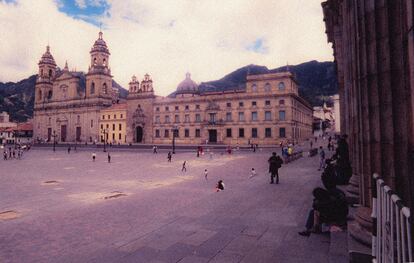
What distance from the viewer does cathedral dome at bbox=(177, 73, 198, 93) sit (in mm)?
66312

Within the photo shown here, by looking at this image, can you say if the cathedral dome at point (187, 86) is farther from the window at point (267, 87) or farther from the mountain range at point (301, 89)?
the mountain range at point (301, 89)

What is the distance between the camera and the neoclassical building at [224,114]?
167 feet

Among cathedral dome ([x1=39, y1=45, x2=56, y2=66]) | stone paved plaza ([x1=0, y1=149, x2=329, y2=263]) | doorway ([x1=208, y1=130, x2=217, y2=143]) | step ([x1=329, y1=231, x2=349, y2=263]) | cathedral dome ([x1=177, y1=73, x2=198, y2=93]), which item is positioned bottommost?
stone paved plaza ([x1=0, y1=149, x2=329, y2=263])

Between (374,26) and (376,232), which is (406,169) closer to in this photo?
(376,232)

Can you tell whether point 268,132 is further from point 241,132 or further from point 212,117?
point 212,117

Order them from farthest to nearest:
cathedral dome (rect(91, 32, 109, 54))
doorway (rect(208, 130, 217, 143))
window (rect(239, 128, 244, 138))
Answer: cathedral dome (rect(91, 32, 109, 54)) → doorway (rect(208, 130, 217, 143)) → window (rect(239, 128, 244, 138))

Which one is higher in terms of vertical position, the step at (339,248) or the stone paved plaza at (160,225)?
the step at (339,248)

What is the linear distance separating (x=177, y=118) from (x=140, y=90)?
12905mm

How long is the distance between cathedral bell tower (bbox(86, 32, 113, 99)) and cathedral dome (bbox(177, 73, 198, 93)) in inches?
881

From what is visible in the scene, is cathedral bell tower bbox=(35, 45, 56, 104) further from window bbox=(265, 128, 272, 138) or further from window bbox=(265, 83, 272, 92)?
window bbox=(265, 128, 272, 138)

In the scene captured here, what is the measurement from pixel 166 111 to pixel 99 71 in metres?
25.0

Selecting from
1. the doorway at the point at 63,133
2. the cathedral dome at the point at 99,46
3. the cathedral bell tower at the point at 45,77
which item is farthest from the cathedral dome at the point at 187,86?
the cathedral bell tower at the point at 45,77

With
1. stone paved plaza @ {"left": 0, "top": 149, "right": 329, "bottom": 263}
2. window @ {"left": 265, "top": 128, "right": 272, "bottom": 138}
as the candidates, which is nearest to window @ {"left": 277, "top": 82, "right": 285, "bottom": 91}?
window @ {"left": 265, "top": 128, "right": 272, "bottom": 138}

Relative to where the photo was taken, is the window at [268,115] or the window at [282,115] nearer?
the window at [282,115]
